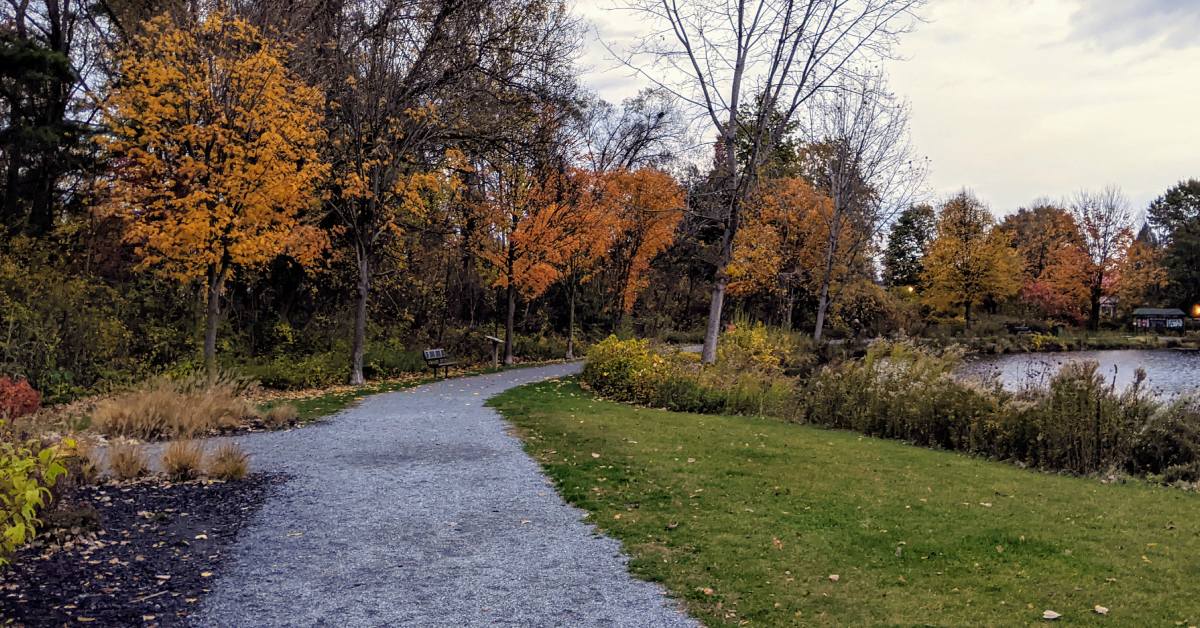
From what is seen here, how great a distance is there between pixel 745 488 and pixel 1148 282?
51115 millimetres

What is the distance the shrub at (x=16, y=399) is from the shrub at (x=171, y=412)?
877 millimetres

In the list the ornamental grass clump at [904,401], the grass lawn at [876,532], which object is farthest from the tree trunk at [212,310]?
the ornamental grass clump at [904,401]

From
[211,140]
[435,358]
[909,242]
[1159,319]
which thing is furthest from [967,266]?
[211,140]

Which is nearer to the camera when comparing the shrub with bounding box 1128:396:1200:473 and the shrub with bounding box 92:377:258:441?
the shrub with bounding box 1128:396:1200:473

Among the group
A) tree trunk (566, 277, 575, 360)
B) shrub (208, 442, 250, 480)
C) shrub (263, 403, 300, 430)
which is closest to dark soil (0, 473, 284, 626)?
shrub (208, 442, 250, 480)

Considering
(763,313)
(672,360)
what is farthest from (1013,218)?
(672,360)

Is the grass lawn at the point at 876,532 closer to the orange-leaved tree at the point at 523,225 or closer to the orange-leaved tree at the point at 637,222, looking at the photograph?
the orange-leaved tree at the point at 523,225

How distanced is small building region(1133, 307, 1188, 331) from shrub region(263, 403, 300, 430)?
51.9 m

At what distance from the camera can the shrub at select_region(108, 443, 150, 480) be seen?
7.10 metres

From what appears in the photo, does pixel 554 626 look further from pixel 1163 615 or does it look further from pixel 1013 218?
pixel 1013 218

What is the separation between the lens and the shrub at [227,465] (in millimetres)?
7434

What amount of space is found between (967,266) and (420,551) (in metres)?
40.3

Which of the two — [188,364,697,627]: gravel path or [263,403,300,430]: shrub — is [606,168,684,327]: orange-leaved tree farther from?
[188,364,697,627]: gravel path

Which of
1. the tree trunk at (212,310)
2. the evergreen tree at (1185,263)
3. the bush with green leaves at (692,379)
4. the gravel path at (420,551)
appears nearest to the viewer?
the gravel path at (420,551)
